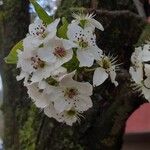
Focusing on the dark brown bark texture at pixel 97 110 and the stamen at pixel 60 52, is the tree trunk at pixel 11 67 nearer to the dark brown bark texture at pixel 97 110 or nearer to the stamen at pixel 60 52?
the dark brown bark texture at pixel 97 110

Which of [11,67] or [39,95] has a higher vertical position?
[39,95]

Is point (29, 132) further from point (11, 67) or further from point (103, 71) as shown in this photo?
point (103, 71)

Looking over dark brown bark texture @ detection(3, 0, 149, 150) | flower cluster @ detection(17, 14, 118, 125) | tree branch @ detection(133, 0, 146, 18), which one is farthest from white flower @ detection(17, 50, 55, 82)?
tree branch @ detection(133, 0, 146, 18)

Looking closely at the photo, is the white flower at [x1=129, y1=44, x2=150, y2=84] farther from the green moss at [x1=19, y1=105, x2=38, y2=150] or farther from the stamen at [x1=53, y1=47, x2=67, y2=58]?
the green moss at [x1=19, y1=105, x2=38, y2=150]

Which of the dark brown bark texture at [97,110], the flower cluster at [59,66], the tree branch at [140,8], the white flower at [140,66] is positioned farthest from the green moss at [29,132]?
the white flower at [140,66]

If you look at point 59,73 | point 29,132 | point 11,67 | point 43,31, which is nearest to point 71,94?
point 59,73
